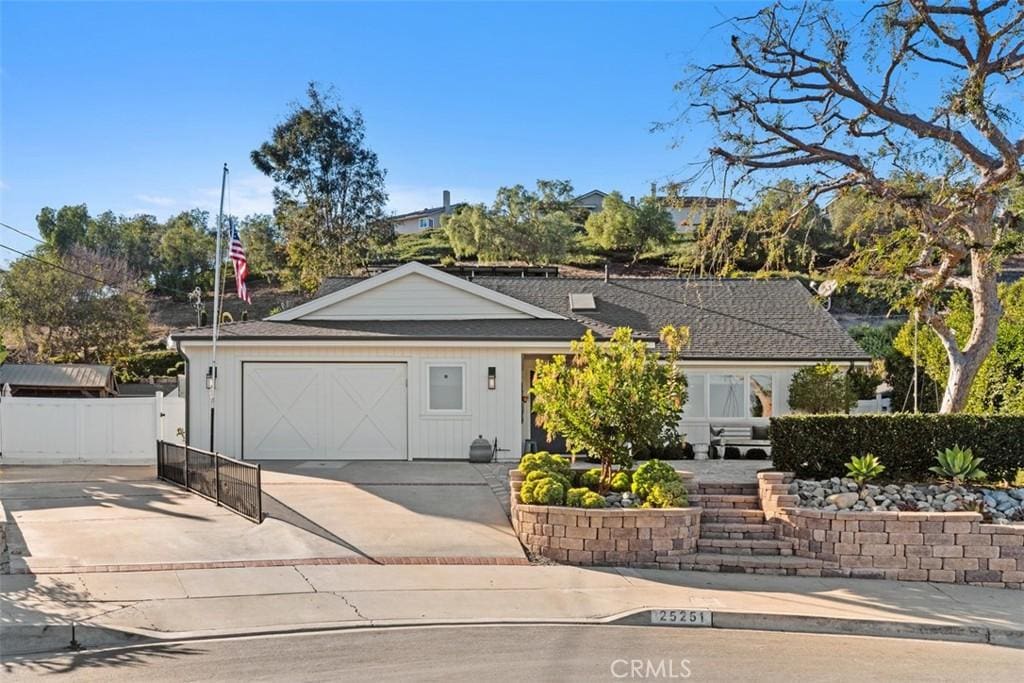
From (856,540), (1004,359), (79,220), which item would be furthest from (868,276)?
(79,220)

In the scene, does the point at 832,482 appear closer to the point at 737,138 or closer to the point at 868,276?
the point at 868,276

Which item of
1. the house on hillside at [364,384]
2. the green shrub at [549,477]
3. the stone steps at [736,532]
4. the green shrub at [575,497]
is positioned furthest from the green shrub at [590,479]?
the house on hillside at [364,384]

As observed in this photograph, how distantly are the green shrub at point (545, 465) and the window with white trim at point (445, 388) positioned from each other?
15.3 ft

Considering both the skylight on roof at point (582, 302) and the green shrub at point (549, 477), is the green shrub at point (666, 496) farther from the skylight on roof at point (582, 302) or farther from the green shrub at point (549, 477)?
the skylight on roof at point (582, 302)

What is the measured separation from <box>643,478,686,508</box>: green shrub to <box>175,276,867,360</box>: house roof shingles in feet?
17.0

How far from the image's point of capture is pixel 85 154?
56.2 feet

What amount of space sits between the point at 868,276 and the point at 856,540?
5.29 metres

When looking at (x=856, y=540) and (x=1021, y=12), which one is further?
(x=1021, y=12)

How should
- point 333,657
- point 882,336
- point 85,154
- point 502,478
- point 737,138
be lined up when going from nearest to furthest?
Result: 1. point 333,657
2. point 737,138
3. point 502,478
4. point 85,154
5. point 882,336

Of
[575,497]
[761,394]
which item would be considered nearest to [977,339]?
[761,394]

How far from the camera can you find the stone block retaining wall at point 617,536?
10906 mm

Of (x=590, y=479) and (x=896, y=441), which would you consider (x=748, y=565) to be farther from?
(x=896, y=441)

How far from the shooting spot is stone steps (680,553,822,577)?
10906 mm

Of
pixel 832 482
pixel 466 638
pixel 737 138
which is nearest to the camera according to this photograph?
pixel 466 638
